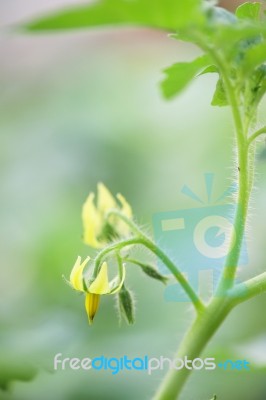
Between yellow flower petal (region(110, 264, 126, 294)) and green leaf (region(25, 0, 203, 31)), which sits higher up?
green leaf (region(25, 0, 203, 31))

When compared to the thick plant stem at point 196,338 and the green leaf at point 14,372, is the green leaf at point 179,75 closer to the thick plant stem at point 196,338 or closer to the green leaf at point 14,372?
the thick plant stem at point 196,338

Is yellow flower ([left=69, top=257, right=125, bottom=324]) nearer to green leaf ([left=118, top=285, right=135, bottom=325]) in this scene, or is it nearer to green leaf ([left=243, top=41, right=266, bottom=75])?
green leaf ([left=118, top=285, right=135, bottom=325])

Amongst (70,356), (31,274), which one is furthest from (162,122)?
(70,356)

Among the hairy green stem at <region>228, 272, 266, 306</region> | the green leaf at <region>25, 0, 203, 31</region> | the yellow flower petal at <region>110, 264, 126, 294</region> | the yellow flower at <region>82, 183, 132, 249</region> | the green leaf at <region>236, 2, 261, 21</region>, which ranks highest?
the green leaf at <region>236, 2, 261, 21</region>

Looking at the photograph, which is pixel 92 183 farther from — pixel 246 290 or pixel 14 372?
pixel 246 290

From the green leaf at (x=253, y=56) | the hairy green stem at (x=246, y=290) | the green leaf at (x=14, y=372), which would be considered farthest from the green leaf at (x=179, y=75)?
the green leaf at (x=14, y=372)

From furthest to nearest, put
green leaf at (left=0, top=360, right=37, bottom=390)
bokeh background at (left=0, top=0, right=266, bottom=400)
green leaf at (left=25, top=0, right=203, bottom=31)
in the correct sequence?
bokeh background at (left=0, top=0, right=266, bottom=400) → green leaf at (left=0, top=360, right=37, bottom=390) → green leaf at (left=25, top=0, right=203, bottom=31)

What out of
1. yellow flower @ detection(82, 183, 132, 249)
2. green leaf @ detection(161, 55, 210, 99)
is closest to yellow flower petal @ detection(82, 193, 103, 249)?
yellow flower @ detection(82, 183, 132, 249)

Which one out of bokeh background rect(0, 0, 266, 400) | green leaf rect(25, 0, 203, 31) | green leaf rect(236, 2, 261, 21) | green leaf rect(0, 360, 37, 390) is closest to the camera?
green leaf rect(25, 0, 203, 31)
